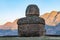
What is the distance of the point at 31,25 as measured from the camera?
122 inches

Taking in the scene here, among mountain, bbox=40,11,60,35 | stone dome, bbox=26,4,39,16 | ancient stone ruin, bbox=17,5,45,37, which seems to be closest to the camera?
ancient stone ruin, bbox=17,5,45,37

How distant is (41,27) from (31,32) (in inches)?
7.2

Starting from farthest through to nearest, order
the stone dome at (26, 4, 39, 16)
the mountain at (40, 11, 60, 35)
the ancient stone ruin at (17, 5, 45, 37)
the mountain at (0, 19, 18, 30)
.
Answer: the mountain at (0, 19, 18, 30)
the mountain at (40, 11, 60, 35)
the stone dome at (26, 4, 39, 16)
the ancient stone ruin at (17, 5, 45, 37)

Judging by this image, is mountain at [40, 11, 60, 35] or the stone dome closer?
the stone dome

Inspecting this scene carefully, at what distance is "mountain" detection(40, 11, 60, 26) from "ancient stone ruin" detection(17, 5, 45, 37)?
68.8 inches

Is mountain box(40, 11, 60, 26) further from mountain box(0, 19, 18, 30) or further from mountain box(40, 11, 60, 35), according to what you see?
mountain box(0, 19, 18, 30)

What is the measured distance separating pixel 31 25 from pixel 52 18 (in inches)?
80.7

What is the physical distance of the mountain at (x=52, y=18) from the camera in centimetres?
495

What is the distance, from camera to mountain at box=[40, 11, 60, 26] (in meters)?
4.95

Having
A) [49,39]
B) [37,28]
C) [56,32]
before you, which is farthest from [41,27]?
[56,32]

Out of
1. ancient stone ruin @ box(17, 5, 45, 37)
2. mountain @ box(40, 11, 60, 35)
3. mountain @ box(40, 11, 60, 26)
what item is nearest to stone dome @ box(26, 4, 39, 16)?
ancient stone ruin @ box(17, 5, 45, 37)

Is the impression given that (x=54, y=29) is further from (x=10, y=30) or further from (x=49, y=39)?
(x=49, y=39)

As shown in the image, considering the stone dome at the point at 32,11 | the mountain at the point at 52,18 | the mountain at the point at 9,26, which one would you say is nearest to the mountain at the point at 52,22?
the mountain at the point at 52,18

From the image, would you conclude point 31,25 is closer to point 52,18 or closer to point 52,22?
point 52,22
